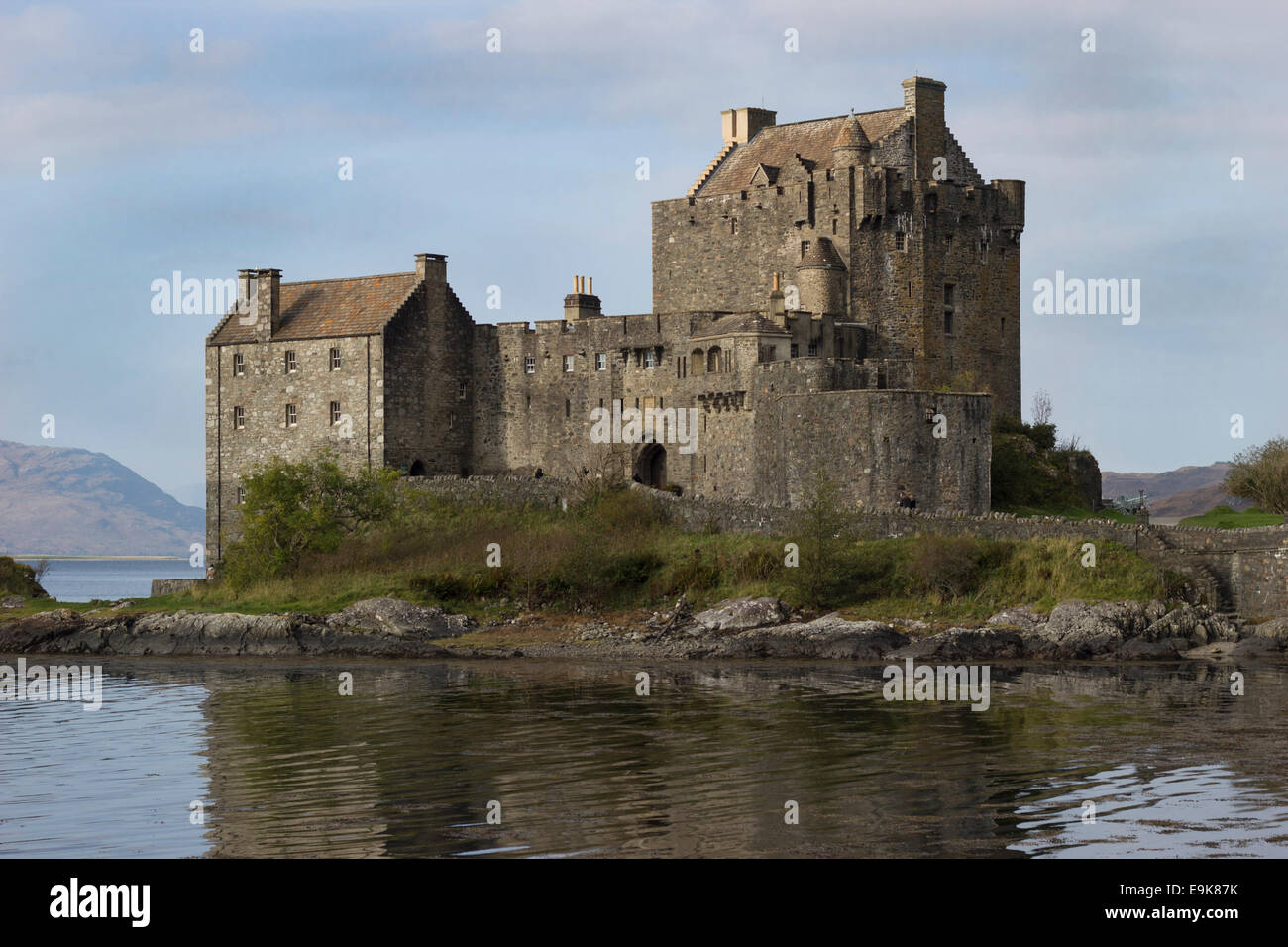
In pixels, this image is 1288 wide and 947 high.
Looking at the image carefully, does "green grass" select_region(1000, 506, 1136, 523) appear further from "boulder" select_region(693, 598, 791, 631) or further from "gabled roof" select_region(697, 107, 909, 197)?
"gabled roof" select_region(697, 107, 909, 197)

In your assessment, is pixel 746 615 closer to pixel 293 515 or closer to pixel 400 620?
pixel 400 620

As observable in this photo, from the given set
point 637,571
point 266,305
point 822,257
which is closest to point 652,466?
point 822,257

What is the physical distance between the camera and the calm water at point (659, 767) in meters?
21.9

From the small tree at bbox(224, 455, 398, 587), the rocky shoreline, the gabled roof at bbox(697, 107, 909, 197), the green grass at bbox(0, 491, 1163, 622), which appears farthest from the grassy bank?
the gabled roof at bbox(697, 107, 909, 197)

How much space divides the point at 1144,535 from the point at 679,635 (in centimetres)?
1311

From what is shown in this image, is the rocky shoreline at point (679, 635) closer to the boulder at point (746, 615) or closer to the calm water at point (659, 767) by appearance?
the boulder at point (746, 615)

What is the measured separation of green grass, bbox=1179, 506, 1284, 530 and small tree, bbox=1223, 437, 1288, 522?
793 millimetres

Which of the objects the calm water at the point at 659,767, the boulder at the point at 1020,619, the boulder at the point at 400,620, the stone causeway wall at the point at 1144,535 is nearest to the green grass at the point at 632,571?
the boulder at the point at 1020,619

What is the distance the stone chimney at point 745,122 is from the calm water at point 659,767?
32820 mm
